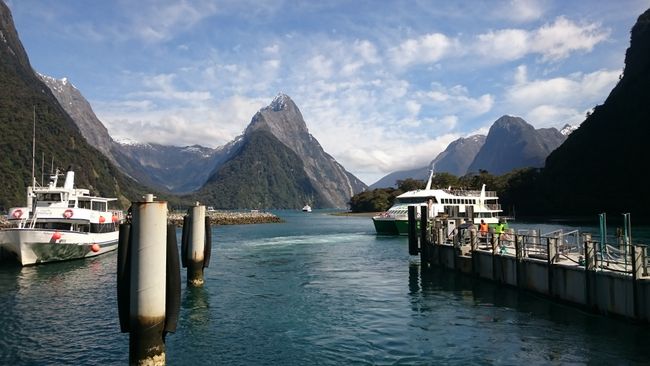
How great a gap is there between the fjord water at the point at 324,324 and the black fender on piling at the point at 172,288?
Answer: 3510 millimetres

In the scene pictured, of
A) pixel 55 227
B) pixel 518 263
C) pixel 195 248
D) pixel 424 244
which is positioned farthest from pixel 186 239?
pixel 518 263

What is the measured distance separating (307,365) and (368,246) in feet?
160

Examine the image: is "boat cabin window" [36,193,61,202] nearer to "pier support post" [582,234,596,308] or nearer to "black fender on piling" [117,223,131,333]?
"black fender on piling" [117,223,131,333]

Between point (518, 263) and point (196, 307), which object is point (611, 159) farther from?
point (196, 307)

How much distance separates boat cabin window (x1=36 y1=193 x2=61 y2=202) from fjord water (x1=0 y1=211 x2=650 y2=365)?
35.2 ft

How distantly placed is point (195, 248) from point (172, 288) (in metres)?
20.2

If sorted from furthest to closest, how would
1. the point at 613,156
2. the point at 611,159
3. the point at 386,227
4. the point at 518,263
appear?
the point at 611,159 → the point at 613,156 → the point at 386,227 → the point at 518,263

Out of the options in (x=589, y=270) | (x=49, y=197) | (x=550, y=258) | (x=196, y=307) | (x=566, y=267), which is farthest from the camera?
(x=49, y=197)

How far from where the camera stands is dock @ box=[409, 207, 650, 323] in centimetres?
2108

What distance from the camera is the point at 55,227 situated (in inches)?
1874

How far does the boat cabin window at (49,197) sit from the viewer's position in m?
49.1

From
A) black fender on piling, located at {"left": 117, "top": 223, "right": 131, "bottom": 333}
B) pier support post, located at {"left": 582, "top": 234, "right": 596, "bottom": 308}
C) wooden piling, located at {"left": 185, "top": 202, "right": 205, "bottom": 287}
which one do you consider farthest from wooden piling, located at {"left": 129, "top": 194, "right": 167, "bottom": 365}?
wooden piling, located at {"left": 185, "top": 202, "right": 205, "bottom": 287}

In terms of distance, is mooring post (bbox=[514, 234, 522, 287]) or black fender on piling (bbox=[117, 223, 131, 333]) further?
mooring post (bbox=[514, 234, 522, 287])

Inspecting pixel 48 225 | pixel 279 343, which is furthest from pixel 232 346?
pixel 48 225
